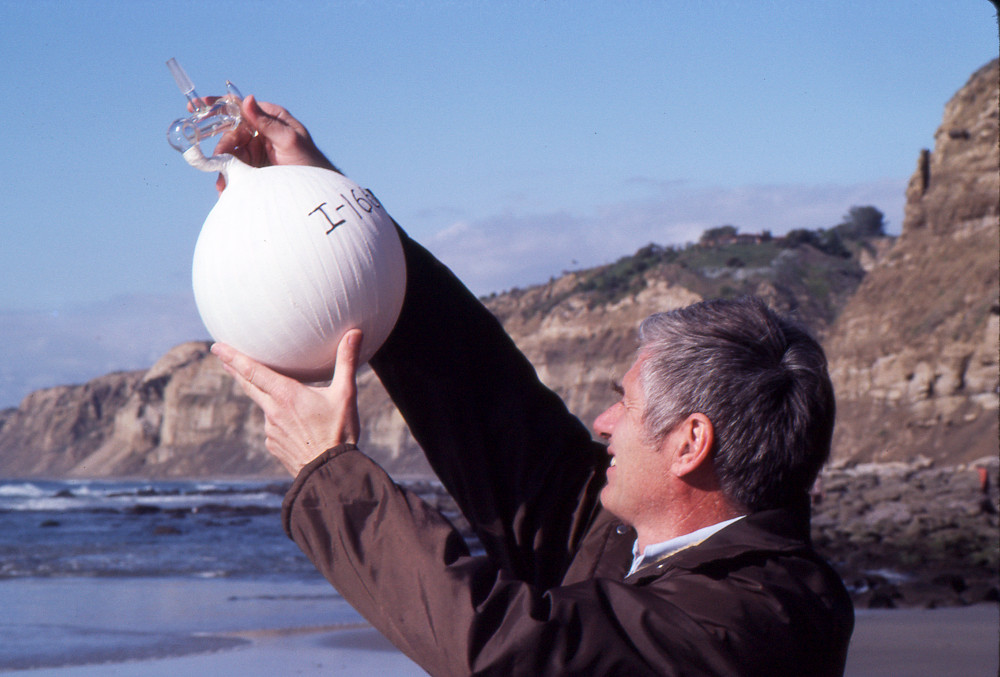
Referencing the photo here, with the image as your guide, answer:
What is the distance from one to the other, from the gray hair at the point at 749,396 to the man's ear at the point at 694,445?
0.04 ft

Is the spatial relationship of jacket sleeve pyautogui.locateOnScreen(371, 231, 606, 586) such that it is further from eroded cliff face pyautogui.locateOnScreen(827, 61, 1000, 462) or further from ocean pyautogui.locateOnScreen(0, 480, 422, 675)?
eroded cliff face pyautogui.locateOnScreen(827, 61, 1000, 462)

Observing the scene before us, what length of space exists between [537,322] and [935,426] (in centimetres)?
3844

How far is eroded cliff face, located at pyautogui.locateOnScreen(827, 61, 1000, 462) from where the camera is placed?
25.8 meters

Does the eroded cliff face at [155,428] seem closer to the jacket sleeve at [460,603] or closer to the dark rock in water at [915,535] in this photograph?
the dark rock in water at [915,535]

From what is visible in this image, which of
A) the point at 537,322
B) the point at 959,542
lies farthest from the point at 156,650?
the point at 537,322

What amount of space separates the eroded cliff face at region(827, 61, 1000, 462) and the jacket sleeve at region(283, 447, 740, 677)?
972 inches

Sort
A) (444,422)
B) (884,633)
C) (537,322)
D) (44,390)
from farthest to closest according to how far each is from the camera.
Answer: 1. (44,390)
2. (537,322)
3. (884,633)
4. (444,422)

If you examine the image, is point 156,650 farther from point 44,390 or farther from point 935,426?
point 44,390

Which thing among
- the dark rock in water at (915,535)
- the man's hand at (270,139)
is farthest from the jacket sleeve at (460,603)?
the dark rock in water at (915,535)

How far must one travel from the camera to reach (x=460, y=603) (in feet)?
4.26

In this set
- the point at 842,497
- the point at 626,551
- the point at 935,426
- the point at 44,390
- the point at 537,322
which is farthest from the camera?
the point at 44,390

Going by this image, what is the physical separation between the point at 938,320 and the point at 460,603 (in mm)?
29857

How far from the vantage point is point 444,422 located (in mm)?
2197

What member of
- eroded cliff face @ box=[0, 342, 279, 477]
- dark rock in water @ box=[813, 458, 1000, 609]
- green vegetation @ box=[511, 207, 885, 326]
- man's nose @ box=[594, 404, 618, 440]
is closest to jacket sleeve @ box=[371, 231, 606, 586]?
man's nose @ box=[594, 404, 618, 440]
